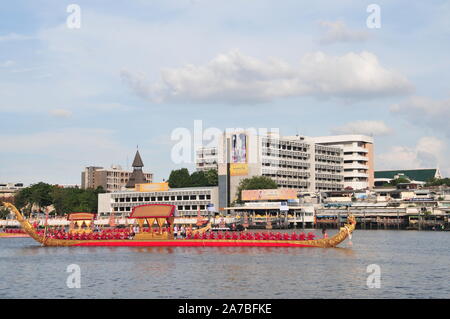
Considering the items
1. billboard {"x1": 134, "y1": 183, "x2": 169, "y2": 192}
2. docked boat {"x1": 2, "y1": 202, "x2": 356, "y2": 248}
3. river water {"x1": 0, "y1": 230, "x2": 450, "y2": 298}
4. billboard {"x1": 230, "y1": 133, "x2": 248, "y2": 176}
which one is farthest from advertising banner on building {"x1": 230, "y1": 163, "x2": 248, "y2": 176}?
river water {"x1": 0, "y1": 230, "x2": 450, "y2": 298}

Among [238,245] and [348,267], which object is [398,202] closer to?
[238,245]

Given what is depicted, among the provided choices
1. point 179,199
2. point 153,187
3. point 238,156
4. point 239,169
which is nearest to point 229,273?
point 238,156

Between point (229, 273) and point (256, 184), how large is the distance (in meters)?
123

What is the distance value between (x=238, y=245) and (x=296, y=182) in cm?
12286

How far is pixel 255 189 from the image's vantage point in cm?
17462

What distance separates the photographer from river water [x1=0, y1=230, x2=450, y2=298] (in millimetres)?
43688

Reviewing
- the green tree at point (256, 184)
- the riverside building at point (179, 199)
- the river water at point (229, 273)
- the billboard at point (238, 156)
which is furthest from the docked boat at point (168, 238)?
the billboard at point (238, 156)

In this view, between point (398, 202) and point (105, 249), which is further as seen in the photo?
point (398, 202)

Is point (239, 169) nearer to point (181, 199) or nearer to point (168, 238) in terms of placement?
point (181, 199)

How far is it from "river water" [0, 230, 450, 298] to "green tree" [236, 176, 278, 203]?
96.6m

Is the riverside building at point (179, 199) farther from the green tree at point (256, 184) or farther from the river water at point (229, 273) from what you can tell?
the river water at point (229, 273)
